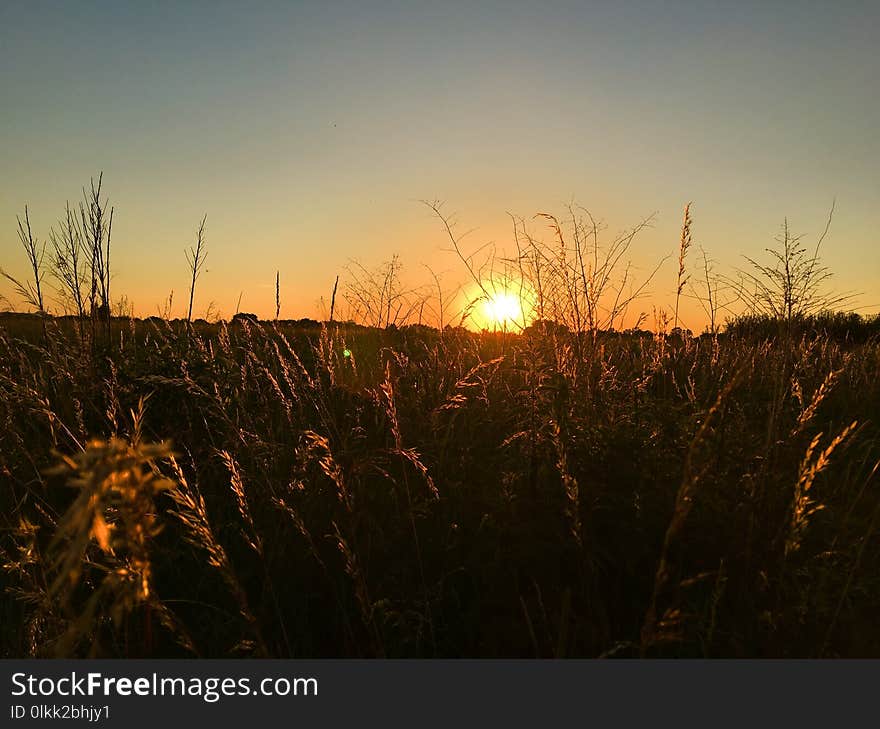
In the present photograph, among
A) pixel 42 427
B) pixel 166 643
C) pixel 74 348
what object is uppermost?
pixel 74 348

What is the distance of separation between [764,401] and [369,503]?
2177 millimetres

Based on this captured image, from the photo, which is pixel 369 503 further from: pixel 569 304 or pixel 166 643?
pixel 569 304

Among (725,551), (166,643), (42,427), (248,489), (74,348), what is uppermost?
(74,348)

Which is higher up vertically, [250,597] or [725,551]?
[725,551]

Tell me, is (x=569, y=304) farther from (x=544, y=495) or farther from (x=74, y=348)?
(x=74, y=348)

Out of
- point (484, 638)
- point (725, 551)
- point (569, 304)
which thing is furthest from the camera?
point (569, 304)

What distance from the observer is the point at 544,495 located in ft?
7.62

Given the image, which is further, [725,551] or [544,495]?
[544,495]

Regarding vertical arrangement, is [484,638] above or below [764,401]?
below

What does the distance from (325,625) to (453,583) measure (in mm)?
465

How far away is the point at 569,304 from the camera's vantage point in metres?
3.72

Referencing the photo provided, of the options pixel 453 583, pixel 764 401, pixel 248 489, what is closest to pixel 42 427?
pixel 248 489
